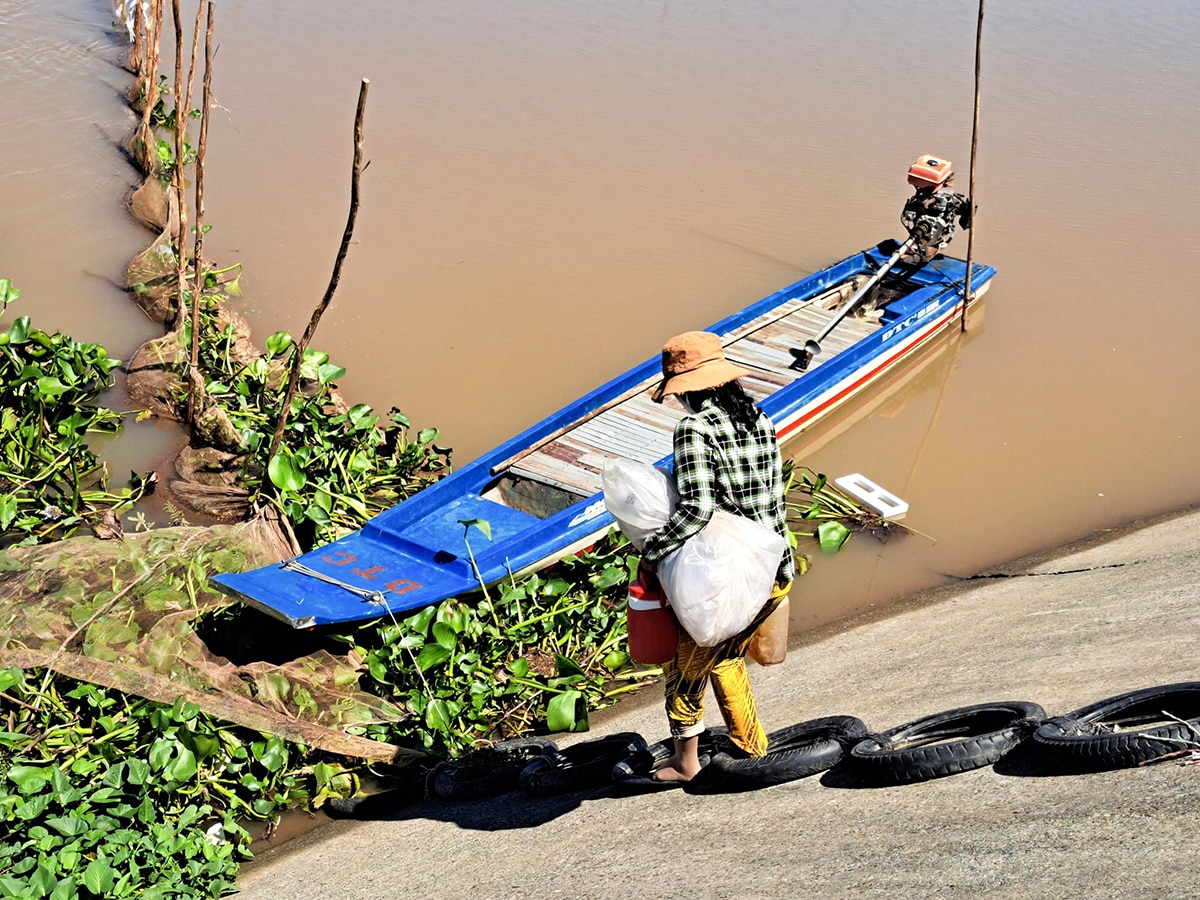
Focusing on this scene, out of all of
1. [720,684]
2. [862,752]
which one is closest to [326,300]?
[720,684]

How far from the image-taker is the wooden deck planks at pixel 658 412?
22.7 feet

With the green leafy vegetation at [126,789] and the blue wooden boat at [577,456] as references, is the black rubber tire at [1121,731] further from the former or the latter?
the green leafy vegetation at [126,789]

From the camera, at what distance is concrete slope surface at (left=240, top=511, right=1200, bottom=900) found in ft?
10.1

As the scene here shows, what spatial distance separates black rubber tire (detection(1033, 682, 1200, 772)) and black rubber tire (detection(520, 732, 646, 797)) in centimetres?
156

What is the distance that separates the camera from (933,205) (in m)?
9.13

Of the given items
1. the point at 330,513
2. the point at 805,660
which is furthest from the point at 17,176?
the point at 805,660

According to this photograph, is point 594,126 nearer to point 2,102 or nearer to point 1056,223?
point 1056,223

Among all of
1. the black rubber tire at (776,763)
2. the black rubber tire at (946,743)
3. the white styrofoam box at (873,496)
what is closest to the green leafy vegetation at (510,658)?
the black rubber tire at (776,763)

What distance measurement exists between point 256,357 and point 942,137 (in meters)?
7.82

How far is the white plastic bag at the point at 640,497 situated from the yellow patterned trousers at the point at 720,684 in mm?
405

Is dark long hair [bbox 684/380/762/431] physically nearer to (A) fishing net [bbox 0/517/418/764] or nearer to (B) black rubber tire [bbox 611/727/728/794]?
(B) black rubber tire [bbox 611/727/728/794]

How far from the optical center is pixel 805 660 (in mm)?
→ 6094

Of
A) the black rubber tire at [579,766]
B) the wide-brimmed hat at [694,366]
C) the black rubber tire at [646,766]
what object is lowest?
the black rubber tire at [579,766]

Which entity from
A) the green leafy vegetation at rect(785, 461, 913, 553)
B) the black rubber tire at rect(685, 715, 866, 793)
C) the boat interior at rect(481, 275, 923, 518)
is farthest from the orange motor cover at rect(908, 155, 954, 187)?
the black rubber tire at rect(685, 715, 866, 793)
